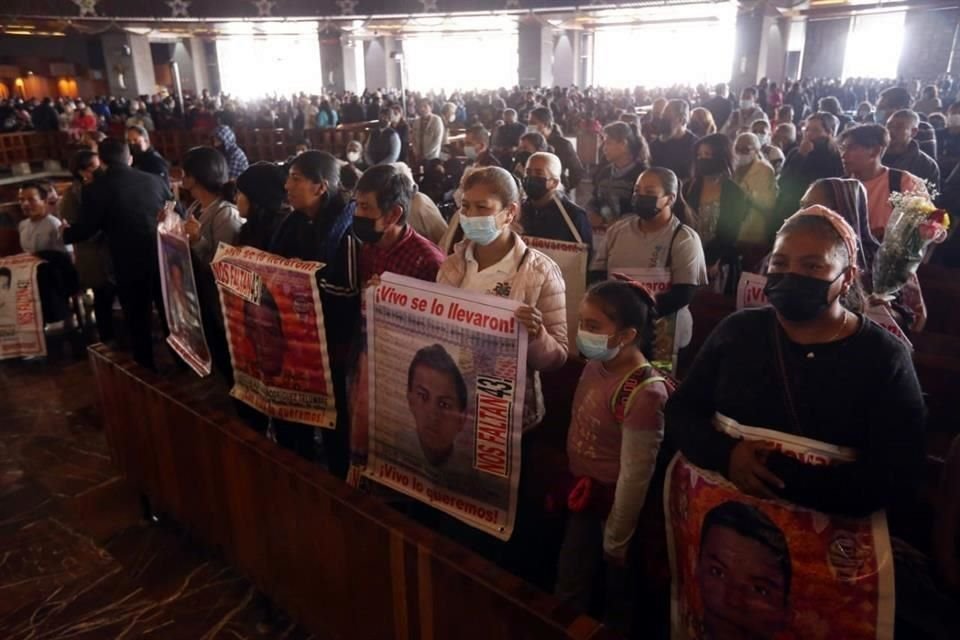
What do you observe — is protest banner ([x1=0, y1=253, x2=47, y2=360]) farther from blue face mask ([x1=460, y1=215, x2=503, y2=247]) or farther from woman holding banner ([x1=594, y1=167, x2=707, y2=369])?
woman holding banner ([x1=594, y1=167, x2=707, y2=369])

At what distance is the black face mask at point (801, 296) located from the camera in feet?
5.70

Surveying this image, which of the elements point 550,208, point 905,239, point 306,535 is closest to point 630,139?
point 550,208

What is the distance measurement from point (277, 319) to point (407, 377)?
0.87 m

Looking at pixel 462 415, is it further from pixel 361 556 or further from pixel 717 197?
pixel 717 197

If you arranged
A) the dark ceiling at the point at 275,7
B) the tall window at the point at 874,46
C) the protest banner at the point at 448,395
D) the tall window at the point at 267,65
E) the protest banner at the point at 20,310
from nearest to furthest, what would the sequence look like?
the protest banner at the point at 448,395, the protest banner at the point at 20,310, the dark ceiling at the point at 275,7, the tall window at the point at 874,46, the tall window at the point at 267,65

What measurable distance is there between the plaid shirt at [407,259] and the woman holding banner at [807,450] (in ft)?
4.40

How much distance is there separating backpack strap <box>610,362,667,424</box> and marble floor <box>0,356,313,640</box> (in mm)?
1660

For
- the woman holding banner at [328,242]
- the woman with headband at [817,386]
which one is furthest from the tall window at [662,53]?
the woman with headband at [817,386]

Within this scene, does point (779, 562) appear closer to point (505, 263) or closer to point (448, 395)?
point (448, 395)

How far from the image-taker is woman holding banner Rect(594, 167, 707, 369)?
330 cm

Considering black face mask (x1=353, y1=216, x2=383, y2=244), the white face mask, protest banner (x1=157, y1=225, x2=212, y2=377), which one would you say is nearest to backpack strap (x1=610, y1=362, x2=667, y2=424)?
black face mask (x1=353, y1=216, x2=383, y2=244)

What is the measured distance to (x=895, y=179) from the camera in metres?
4.05

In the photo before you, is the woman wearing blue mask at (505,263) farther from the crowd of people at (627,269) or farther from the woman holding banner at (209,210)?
the woman holding banner at (209,210)

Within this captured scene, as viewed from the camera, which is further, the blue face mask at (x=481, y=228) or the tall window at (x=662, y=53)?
the tall window at (x=662, y=53)
